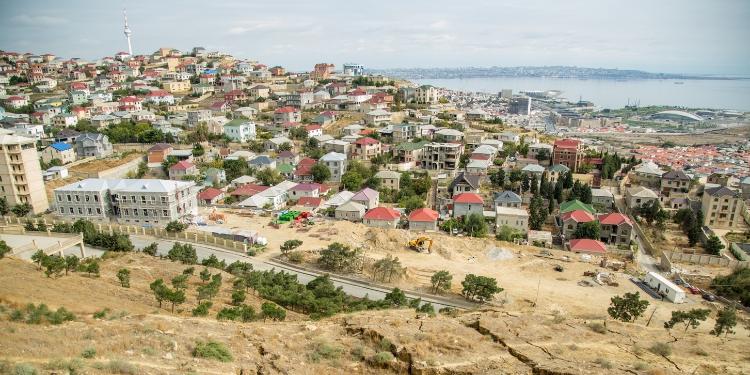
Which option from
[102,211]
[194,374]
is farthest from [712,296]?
[102,211]

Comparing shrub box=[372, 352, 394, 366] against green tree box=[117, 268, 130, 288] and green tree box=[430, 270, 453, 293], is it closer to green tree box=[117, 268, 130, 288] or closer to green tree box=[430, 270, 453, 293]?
green tree box=[117, 268, 130, 288]

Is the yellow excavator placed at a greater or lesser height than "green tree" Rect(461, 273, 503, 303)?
lesser

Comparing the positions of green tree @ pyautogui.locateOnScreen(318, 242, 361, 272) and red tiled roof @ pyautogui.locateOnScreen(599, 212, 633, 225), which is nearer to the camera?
green tree @ pyautogui.locateOnScreen(318, 242, 361, 272)

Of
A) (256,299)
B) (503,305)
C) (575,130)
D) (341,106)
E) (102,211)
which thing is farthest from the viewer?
(575,130)

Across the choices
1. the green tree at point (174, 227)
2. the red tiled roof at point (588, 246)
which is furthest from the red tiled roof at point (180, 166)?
the red tiled roof at point (588, 246)

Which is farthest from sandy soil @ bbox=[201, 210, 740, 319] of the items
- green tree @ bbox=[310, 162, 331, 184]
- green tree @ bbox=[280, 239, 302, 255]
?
green tree @ bbox=[310, 162, 331, 184]

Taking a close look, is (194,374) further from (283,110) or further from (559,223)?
(283,110)

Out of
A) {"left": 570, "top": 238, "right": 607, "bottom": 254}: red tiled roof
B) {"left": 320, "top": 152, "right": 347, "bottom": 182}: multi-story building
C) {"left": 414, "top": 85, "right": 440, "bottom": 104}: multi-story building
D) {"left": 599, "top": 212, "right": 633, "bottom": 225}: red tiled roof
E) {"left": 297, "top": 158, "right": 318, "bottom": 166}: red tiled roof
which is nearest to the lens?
{"left": 570, "top": 238, "right": 607, "bottom": 254}: red tiled roof
